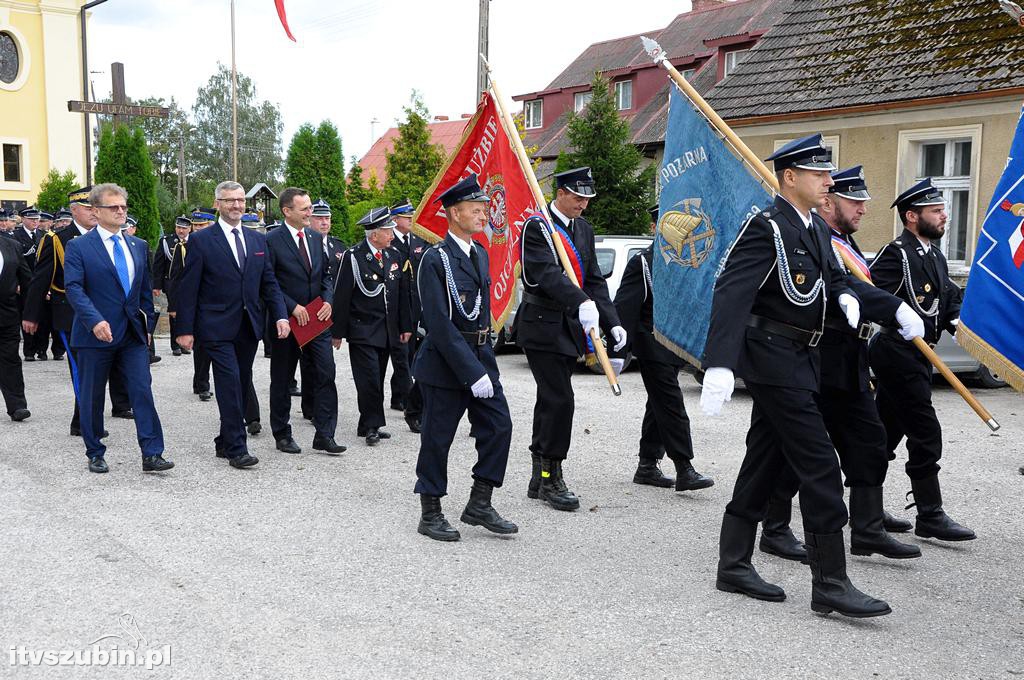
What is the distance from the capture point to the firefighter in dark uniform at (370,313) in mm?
9023

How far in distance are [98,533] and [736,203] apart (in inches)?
159

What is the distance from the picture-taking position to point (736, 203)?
20.3 feet

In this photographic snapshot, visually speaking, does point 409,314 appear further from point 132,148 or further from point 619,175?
point 619,175

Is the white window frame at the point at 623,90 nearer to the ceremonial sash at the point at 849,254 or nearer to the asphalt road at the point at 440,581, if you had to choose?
the asphalt road at the point at 440,581

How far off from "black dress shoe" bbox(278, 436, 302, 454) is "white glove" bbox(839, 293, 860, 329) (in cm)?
488

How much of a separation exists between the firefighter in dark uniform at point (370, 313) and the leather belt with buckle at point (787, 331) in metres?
4.60

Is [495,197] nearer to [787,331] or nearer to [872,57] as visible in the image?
[787,331]

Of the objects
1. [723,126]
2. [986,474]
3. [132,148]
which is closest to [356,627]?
[723,126]

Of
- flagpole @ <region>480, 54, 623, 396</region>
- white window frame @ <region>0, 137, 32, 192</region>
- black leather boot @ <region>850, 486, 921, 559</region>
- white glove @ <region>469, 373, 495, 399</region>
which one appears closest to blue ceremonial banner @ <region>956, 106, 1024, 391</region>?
black leather boot @ <region>850, 486, 921, 559</region>

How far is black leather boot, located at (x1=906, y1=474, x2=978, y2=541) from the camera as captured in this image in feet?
20.0

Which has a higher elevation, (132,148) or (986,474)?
(132,148)

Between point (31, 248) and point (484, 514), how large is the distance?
11862 mm

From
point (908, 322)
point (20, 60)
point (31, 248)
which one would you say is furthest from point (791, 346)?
point (20, 60)

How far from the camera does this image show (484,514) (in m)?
6.16
